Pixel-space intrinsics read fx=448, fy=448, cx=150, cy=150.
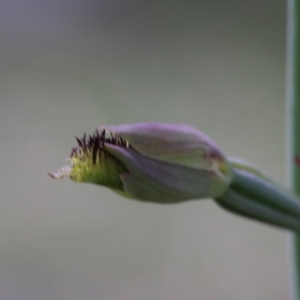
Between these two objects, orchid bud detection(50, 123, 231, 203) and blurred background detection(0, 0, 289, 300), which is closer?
→ orchid bud detection(50, 123, 231, 203)


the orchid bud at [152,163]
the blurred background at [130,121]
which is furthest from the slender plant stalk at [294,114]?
the blurred background at [130,121]

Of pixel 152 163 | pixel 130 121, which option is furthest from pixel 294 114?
pixel 130 121

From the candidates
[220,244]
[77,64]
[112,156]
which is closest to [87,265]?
[220,244]

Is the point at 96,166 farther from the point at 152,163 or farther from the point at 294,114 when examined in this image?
the point at 294,114

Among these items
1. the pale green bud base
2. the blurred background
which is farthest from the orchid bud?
the blurred background

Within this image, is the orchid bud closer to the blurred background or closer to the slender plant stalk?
the slender plant stalk

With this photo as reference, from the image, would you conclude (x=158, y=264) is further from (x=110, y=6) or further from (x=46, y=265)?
(x=110, y=6)
